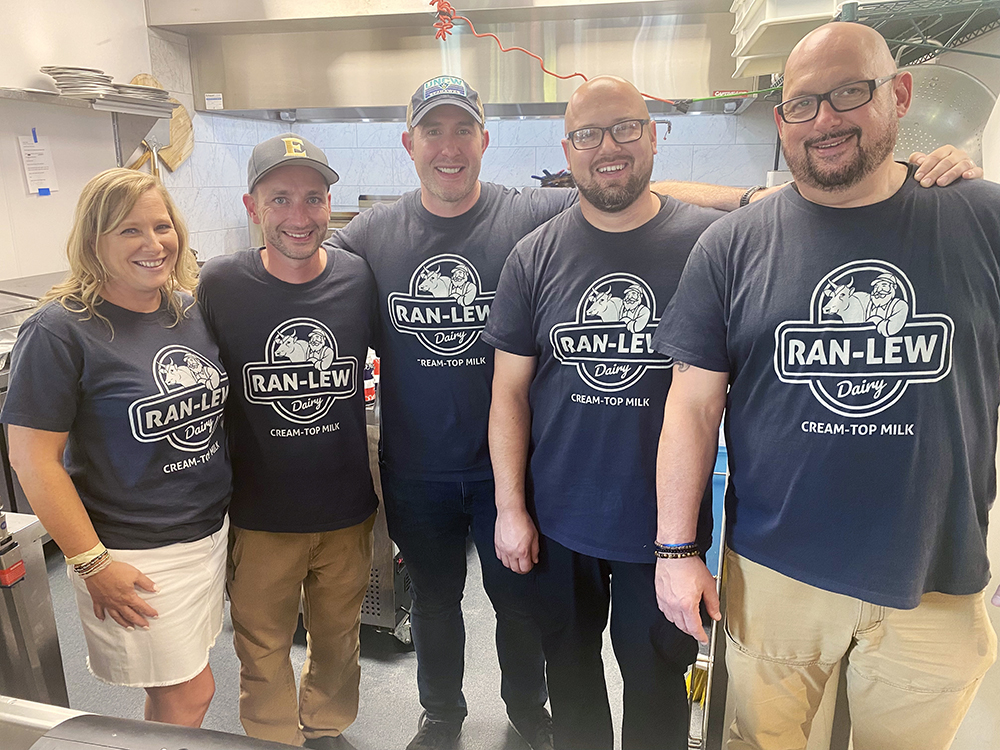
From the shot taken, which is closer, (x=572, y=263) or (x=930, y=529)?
(x=930, y=529)

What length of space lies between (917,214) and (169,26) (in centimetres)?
388

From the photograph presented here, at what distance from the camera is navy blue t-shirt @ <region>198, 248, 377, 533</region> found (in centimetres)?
153

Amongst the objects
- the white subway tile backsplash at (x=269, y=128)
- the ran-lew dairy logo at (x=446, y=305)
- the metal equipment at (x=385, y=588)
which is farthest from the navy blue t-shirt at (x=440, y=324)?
the white subway tile backsplash at (x=269, y=128)

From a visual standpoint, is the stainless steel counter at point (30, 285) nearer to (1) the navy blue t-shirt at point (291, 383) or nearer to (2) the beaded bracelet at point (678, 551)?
(1) the navy blue t-shirt at point (291, 383)

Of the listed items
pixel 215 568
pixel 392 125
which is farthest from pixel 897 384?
pixel 392 125

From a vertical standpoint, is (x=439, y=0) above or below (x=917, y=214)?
above

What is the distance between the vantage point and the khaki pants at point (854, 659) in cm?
116

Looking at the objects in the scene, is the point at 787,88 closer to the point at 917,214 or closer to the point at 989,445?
the point at 917,214

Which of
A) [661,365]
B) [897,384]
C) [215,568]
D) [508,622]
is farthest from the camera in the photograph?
[508,622]

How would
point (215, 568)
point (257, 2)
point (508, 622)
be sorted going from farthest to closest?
point (257, 2), point (508, 622), point (215, 568)

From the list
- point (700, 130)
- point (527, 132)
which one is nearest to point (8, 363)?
point (527, 132)

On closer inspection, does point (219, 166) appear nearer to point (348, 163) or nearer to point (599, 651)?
point (348, 163)

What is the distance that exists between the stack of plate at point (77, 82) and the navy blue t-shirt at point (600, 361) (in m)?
2.51

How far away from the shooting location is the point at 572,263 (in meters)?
1.40
